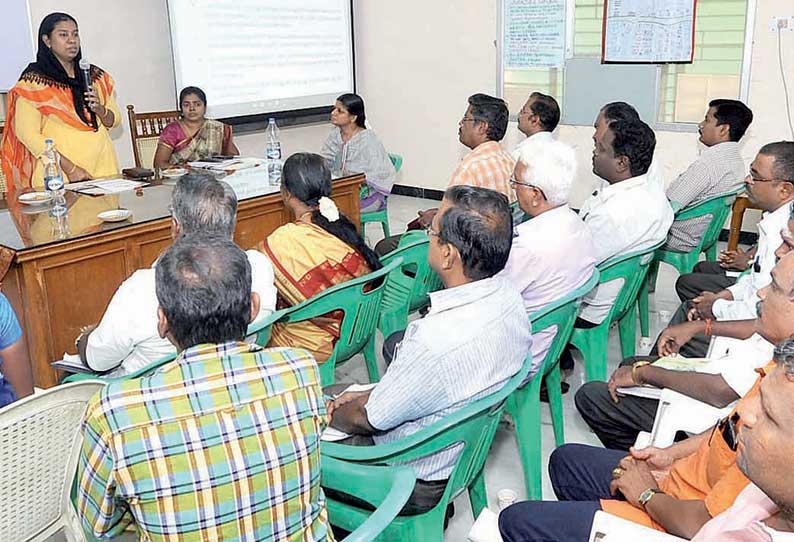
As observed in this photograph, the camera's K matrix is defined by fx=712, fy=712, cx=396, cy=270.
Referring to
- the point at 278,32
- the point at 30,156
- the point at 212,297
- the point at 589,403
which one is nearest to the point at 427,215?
the point at 589,403

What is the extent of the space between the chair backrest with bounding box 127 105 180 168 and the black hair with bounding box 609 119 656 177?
115 inches

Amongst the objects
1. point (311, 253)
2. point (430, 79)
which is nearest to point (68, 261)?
point (311, 253)

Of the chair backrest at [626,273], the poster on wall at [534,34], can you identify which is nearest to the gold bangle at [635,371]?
the chair backrest at [626,273]

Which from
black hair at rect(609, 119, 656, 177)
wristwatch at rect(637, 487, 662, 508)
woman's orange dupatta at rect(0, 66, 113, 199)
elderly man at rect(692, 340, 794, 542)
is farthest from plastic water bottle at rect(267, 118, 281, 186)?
elderly man at rect(692, 340, 794, 542)

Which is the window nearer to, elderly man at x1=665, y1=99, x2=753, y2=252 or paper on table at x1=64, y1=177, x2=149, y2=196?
elderly man at x1=665, y1=99, x2=753, y2=252

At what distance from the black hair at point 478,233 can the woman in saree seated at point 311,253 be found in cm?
77

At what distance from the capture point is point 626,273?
2.62 meters

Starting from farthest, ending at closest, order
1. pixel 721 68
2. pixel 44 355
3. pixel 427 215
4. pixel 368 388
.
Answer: pixel 721 68
pixel 427 215
pixel 44 355
pixel 368 388

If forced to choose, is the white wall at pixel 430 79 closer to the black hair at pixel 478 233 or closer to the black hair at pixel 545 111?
the black hair at pixel 545 111

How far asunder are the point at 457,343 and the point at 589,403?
2.56 ft

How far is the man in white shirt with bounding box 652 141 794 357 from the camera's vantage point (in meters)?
2.39

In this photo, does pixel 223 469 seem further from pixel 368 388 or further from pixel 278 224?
pixel 278 224

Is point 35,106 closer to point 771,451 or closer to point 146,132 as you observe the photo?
point 146,132

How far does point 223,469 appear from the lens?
45.8 inches
